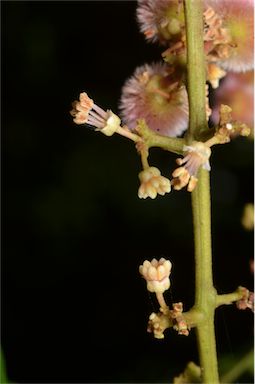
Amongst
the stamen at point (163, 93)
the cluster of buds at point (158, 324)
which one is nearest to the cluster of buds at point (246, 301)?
the cluster of buds at point (158, 324)

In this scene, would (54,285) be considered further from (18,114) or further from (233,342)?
(233,342)

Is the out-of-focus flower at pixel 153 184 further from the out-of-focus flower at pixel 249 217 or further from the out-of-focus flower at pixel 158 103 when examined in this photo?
the out-of-focus flower at pixel 249 217

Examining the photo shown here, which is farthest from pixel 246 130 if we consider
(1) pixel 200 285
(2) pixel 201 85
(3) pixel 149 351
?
(3) pixel 149 351

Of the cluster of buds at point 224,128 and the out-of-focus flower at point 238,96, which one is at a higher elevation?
the out-of-focus flower at point 238,96

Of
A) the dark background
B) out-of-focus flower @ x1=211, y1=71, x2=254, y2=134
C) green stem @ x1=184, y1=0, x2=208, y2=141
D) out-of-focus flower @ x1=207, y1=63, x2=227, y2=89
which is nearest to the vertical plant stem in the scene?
green stem @ x1=184, y1=0, x2=208, y2=141

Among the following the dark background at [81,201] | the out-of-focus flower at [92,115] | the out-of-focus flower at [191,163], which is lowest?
the out-of-focus flower at [191,163]
